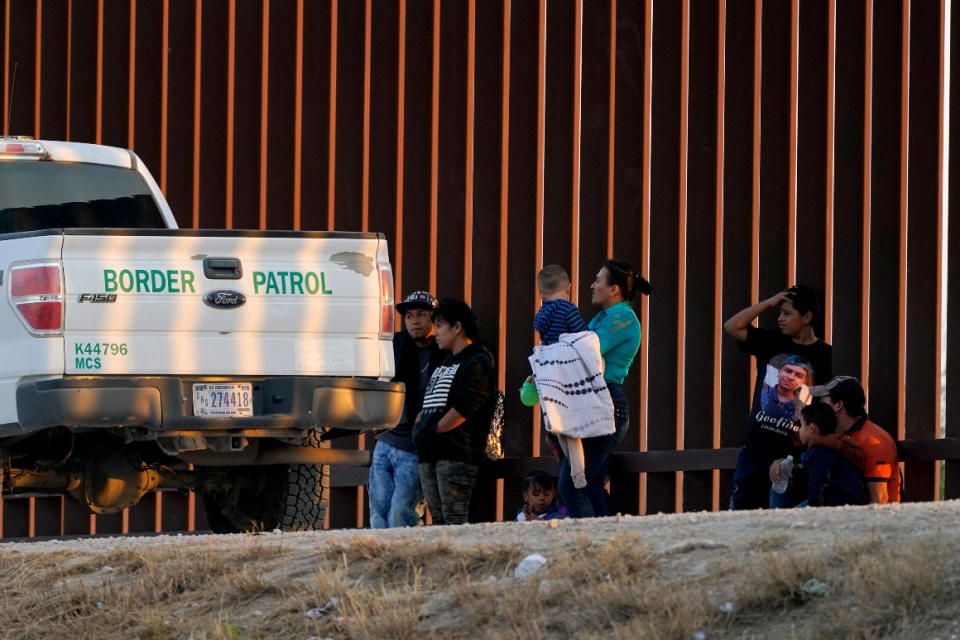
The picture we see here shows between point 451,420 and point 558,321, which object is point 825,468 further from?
point 451,420

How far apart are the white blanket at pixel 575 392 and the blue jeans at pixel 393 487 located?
140 cm

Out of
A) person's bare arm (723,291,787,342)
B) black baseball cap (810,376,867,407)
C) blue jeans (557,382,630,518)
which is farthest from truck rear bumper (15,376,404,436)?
person's bare arm (723,291,787,342)

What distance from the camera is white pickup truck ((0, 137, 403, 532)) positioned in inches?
319

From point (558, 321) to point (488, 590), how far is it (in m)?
4.39

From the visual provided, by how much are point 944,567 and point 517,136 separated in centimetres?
784

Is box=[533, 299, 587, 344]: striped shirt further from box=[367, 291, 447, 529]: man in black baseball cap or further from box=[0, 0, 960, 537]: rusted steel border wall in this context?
box=[0, 0, 960, 537]: rusted steel border wall

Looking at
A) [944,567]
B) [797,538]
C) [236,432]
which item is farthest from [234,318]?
[944,567]

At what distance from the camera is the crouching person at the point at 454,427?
10.2m

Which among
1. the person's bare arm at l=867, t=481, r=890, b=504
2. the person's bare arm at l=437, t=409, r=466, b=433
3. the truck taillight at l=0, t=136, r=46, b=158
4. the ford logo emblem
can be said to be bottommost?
the person's bare arm at l=867, t=481, r=890, b=504

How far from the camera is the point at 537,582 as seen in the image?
17.7ft

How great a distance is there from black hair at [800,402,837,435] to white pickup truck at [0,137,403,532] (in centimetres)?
205

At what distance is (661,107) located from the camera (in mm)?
11922

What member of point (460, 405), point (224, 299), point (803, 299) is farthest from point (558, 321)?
point (224, 299)

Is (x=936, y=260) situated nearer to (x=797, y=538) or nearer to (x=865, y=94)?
(x=865, y=94)
